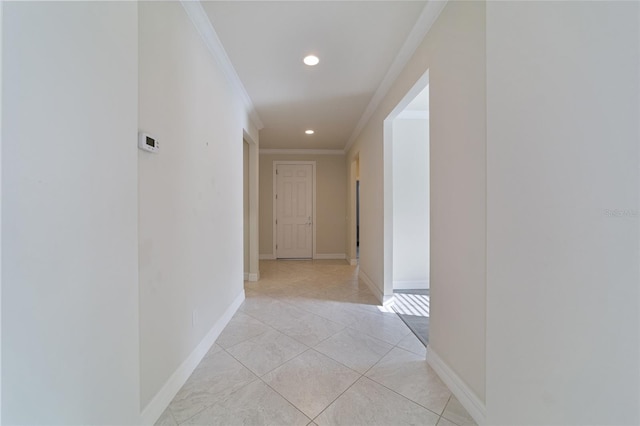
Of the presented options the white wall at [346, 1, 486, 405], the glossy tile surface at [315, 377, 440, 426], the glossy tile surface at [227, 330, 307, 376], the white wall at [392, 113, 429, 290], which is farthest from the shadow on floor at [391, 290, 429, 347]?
the glossy tile surface at [227, 330, 307, 376]

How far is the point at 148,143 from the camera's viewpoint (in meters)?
1.20

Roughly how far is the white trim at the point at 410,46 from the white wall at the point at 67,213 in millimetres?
1697

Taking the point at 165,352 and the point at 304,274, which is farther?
the point at 304,274

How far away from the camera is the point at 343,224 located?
235 inches

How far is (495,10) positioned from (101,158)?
139 cm

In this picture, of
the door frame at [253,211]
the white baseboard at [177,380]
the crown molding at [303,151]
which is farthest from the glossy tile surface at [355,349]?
the crown molding at [303,151]

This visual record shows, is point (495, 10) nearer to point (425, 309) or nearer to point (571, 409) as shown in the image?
point (571, 409)

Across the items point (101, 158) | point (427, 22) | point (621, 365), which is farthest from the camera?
A: point (427, 22)

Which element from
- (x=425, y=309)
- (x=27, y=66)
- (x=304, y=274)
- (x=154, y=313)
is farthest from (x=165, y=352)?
(x=304, y=274)

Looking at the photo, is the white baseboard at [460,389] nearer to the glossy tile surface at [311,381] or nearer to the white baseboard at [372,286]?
the glossy tile surface at [311,381]

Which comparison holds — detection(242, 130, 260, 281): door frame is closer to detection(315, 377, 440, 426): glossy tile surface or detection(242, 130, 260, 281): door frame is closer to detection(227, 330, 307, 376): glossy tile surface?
detection(227, 330, 307, 376): glossy tile surface

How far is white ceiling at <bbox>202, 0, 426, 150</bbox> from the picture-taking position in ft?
5.45

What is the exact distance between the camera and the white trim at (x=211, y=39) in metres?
1.61

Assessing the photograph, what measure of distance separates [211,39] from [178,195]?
132cm
